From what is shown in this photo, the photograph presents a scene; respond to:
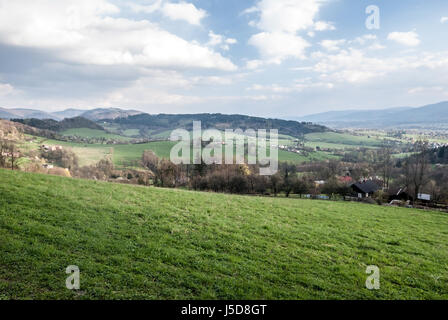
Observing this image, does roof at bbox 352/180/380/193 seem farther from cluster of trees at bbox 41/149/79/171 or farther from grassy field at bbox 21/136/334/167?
cluster of trees at bbox 41/149/79/171

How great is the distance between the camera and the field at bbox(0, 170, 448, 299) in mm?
6879

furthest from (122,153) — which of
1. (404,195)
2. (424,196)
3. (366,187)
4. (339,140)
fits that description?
(339,140)

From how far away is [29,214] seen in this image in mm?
10289

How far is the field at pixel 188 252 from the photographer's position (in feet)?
22.6

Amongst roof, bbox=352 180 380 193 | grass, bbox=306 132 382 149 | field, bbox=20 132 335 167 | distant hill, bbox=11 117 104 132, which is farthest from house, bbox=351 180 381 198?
distant hill, bbox=11 117 104 132

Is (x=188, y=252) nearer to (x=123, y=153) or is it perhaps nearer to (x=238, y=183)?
(x=238, y=183)

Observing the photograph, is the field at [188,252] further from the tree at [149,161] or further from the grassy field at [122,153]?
the grassy field at [122,153]
